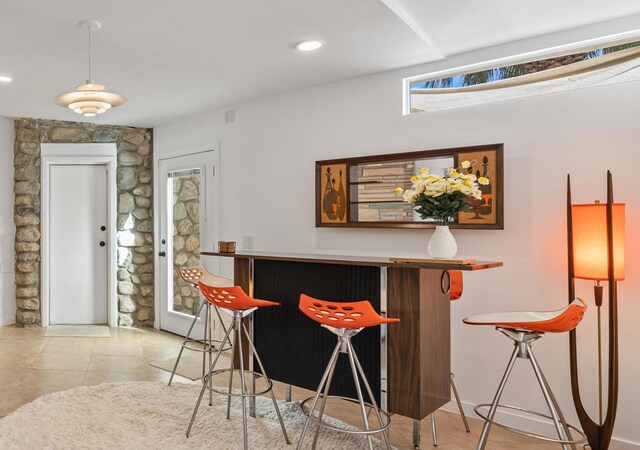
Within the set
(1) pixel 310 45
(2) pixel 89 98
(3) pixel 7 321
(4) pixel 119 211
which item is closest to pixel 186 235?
(4) pixel 119 211

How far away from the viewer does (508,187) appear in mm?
3082

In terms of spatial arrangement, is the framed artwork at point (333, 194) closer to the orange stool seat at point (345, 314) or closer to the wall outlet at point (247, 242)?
the wall outlet at point (247, 242)

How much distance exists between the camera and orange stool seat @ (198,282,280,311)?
8.70 ft

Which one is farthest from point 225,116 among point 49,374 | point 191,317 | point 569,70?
point 569,70

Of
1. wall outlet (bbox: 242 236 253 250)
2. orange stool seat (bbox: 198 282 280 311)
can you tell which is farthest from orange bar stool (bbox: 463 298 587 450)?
wall outlet (bbox: 242 236 253 250)

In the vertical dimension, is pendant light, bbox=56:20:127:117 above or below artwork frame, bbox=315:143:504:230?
above

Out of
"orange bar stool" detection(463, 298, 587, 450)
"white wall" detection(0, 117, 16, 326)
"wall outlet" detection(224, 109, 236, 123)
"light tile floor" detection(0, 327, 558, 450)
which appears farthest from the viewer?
"white wall" detection(0, 117, 16, 326)

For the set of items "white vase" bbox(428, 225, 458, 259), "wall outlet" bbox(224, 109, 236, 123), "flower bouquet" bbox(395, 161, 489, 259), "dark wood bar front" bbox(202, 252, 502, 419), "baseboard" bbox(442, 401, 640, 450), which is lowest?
"baseboard" bbox(442, 401, 640, 450)

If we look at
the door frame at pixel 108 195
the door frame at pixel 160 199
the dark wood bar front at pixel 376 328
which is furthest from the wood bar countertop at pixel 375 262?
the door frame at pixel 108 195

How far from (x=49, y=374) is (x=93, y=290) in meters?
2.03

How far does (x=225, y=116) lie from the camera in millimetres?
4879

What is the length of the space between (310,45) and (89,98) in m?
1.43

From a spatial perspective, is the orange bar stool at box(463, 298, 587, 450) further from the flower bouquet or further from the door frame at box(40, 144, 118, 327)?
the door frame at box(40, 144, 118, 327)

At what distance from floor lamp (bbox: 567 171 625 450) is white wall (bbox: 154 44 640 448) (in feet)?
0.75
